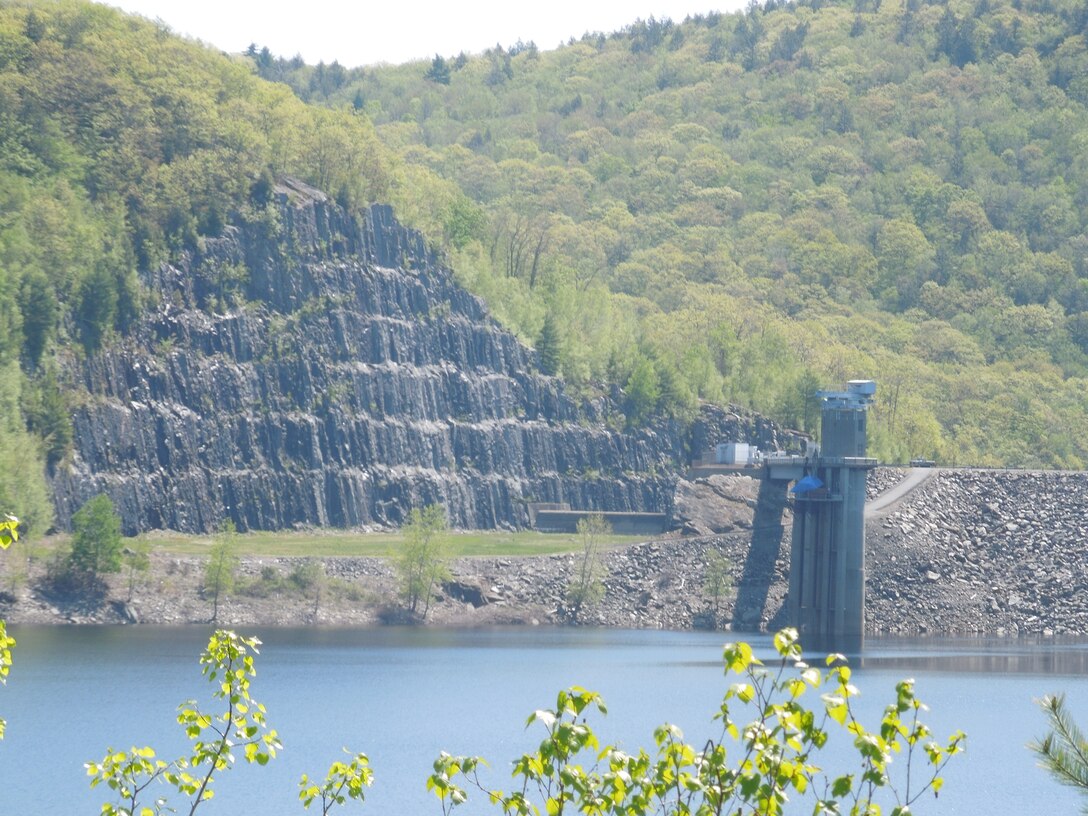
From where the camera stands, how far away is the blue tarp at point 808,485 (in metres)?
134

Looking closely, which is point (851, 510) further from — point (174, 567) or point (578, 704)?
point (578, 704)

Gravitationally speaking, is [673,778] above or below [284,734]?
above

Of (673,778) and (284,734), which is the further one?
(284,734)

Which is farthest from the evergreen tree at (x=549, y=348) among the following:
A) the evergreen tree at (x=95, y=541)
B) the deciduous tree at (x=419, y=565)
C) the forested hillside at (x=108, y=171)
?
the evergreen tree at (x=95, y=541)

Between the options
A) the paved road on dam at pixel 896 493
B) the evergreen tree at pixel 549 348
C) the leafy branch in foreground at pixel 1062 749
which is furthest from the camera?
the evergreen tree at pixel 549 348

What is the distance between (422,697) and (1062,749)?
73217 mm

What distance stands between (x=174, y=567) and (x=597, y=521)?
34056mm

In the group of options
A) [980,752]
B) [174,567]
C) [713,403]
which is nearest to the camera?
[980,752]

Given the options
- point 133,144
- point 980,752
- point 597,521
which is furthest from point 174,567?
point 980,752

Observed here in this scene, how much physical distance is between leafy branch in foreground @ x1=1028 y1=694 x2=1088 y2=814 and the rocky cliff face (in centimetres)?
11726

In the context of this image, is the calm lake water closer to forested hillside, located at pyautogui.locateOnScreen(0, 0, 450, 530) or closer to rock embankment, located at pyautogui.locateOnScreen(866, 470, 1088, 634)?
rock embankment, located at pyautogui.locateOnScreen(866, 470, 1088, 634)

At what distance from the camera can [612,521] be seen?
156 m

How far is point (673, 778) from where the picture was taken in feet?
65.6

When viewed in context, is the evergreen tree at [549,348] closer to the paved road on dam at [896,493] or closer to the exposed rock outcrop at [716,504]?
the exposed rock outcrop at [716,504]
